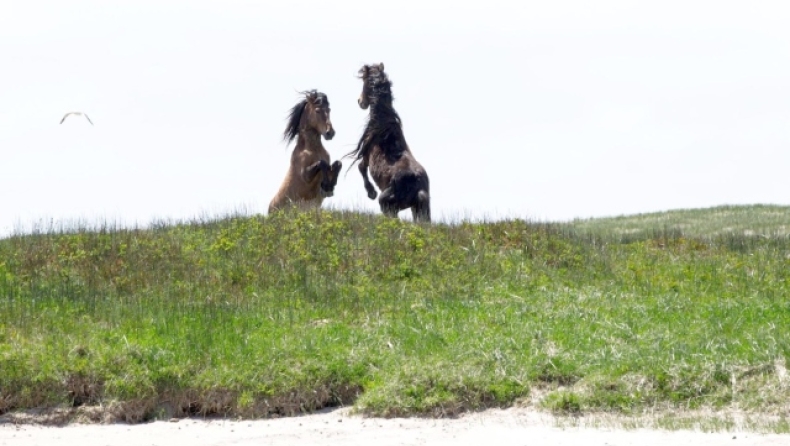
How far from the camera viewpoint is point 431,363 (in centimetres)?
→ 1166

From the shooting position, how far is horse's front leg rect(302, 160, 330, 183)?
2231 cm

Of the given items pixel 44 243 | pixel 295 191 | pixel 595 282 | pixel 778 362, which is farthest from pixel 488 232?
pixel 778 362

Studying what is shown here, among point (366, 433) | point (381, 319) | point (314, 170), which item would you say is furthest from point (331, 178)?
point (366, 433)

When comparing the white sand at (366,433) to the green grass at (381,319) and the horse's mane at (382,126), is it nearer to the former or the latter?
the green grass at (381,319)

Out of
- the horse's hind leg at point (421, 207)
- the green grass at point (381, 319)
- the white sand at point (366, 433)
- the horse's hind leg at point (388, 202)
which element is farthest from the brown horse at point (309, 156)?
the white sand at point (366, 433)

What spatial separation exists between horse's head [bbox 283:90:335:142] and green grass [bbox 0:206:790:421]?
3.24 m

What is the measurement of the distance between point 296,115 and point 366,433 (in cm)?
1358

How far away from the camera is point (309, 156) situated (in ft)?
74.5

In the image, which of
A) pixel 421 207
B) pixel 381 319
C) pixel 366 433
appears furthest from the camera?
pixel 421 207

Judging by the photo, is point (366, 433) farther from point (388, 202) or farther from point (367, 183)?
point (367, 183)

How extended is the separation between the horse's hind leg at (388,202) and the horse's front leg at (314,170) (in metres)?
1.14

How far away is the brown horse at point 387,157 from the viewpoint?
72.6 feet

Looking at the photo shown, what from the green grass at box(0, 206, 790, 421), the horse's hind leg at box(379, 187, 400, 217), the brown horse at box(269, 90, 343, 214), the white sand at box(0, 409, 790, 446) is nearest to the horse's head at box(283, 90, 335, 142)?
the brown horse at box(269, 90, 343, 214)

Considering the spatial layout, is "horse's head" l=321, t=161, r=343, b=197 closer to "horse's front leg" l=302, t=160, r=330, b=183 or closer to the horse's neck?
"horse's front leg" l=302, t=160, r=330, b=183
